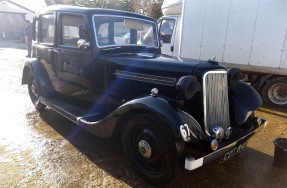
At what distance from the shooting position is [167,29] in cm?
789

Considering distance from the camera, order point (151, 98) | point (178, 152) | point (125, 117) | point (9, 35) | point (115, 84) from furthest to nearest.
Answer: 1. point (9, 35)
2. point (115, 84)
3. point (125, 117)
4. point (151, 98)
5. point (178, 152)

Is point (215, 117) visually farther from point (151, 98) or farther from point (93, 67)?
point (93, 67)

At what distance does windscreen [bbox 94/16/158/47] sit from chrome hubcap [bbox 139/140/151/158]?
1.69 m

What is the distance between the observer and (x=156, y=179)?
2934mm

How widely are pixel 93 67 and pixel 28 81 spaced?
2.40 metres

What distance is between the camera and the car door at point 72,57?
3.98m

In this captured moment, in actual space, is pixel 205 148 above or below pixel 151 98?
below

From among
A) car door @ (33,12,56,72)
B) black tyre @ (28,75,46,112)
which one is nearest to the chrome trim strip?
car door @ (33,12,56,72)

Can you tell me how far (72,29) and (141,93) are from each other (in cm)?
175

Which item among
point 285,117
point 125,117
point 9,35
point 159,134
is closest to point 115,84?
point 125,117

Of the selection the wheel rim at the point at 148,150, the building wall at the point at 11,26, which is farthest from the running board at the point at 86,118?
the building wall at the point at 11,26

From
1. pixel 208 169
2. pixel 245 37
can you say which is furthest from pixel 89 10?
pixel 245 37

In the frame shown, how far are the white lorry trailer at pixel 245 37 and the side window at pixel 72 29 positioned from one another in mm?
3824

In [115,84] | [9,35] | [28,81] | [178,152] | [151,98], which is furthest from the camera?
[9,35]
